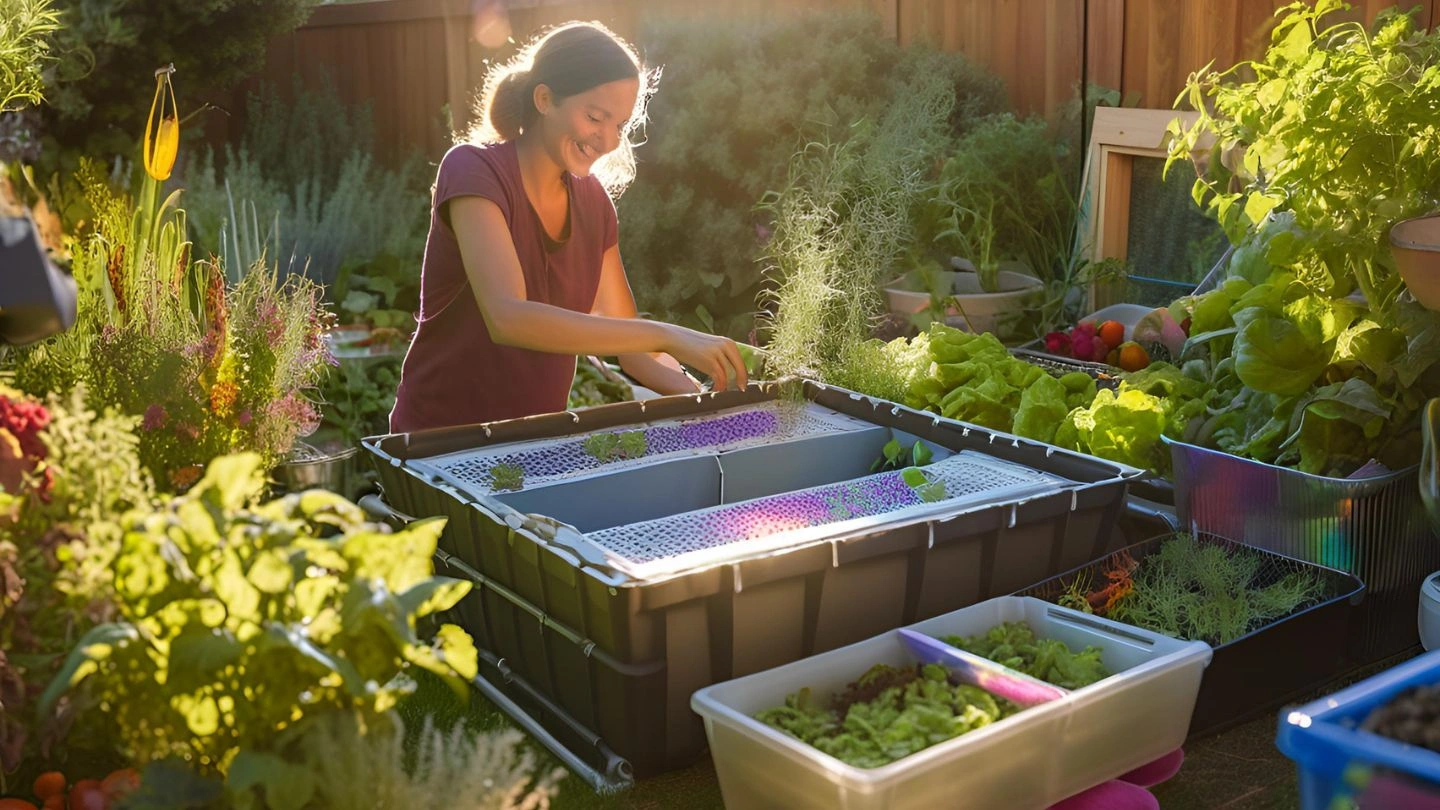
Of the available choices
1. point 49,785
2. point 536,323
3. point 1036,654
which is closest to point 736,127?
point 536,323

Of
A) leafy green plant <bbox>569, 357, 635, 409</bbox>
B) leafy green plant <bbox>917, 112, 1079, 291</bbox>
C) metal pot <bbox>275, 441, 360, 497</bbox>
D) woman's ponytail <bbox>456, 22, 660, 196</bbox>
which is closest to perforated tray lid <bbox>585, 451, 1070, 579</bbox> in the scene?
woman's ponytail <bbox>456, 22, 660, 196</bbox>

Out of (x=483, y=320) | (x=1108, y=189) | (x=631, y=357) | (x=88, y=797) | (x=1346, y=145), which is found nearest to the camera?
(x=88, y=797)

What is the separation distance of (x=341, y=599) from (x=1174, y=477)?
2134mm

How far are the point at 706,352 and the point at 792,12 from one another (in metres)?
3.46

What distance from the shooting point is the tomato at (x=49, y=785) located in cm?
167

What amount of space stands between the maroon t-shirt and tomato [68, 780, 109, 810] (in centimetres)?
173

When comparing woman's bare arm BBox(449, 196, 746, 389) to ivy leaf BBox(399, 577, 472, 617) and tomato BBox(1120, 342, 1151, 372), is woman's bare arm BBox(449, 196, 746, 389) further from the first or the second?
ivy leaf BBox(399, 577, 472, 617)

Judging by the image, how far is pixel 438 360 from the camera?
10.9 feet

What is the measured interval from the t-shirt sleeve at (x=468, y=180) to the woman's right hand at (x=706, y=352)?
1.78 ft

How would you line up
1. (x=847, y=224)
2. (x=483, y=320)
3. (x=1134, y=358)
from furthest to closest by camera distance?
(x=847, y=224), (x=1134, y=358), (x=483, y=320)

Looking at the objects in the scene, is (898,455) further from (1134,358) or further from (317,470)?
(317,470)

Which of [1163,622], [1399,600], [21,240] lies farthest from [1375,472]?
[21,240]

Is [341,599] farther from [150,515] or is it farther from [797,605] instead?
[797,605]

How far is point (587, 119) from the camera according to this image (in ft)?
10.1
